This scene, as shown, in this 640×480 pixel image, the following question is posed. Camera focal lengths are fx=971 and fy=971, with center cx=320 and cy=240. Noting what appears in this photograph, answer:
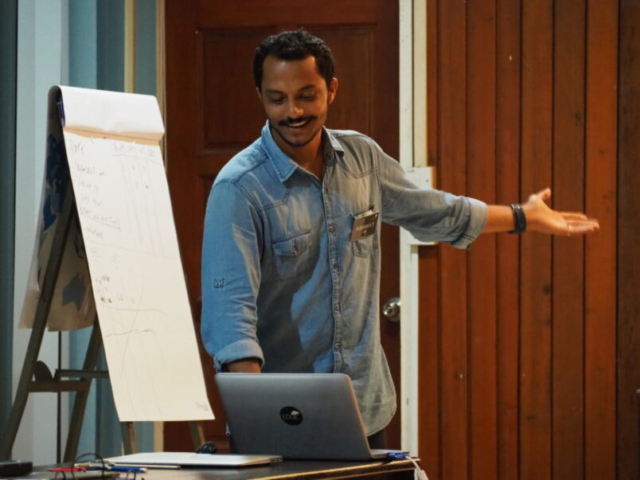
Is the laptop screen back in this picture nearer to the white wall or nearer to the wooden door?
the white wall

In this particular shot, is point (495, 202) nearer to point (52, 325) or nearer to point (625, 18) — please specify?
point (625, 18)

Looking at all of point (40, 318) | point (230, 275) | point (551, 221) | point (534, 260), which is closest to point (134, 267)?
point (40, 318)

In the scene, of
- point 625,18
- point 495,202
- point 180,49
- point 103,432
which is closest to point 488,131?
point 495,202

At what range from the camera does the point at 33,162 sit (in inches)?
126

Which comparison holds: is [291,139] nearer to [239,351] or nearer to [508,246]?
[239,351]

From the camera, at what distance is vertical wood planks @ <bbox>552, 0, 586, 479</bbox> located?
3.46 meters

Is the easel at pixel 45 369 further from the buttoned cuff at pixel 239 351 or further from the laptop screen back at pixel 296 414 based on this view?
the laptop screen back at pixel 296 414

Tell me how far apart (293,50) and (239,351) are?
693 millimetres

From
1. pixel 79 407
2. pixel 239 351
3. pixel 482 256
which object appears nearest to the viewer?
pixel 239 351

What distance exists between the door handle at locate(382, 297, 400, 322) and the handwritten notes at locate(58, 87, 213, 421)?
1.17 m

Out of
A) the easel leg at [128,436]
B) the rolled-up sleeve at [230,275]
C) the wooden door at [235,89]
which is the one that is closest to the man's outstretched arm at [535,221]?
the rolled-up sleeve at [230,275]

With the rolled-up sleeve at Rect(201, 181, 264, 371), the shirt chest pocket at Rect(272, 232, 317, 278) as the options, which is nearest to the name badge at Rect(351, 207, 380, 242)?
the shirt chest pocket at Rect(272, 232, 317, 278)

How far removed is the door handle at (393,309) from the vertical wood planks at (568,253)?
57 cm

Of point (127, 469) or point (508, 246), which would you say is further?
point (508, 246)
